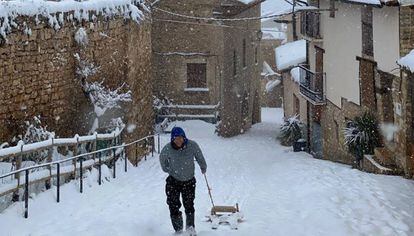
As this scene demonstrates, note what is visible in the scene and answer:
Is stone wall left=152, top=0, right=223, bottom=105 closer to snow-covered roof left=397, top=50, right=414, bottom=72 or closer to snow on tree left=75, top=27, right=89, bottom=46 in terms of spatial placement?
snow on tree left=75, top=27, right=89, bottom=46

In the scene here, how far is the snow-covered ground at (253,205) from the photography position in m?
7.79

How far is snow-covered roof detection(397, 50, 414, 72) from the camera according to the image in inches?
438

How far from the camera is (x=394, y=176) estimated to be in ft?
39.7

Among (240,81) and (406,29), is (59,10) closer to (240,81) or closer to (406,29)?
(406,29)

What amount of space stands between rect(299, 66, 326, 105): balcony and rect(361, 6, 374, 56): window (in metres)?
4.28

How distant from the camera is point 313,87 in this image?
68.9 feet

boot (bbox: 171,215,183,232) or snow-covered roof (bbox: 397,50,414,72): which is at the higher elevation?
snow-covered roof (bbox: 397,50,414,72)

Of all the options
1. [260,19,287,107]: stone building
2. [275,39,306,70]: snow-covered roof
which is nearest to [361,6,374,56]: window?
[275,39,306,70]: snow-covered roof

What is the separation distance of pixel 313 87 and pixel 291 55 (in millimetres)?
7868

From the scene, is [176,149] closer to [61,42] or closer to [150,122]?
[61,42]

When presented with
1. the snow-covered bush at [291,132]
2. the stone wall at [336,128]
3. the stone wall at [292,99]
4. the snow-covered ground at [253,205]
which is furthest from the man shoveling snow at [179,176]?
the stone wall at [292,99]

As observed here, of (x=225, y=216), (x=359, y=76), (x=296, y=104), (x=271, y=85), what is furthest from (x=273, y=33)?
(x=225, y=216)

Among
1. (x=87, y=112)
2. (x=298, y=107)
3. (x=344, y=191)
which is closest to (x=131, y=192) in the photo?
(x=87, y=112)

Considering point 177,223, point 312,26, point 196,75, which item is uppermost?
point 312,26
